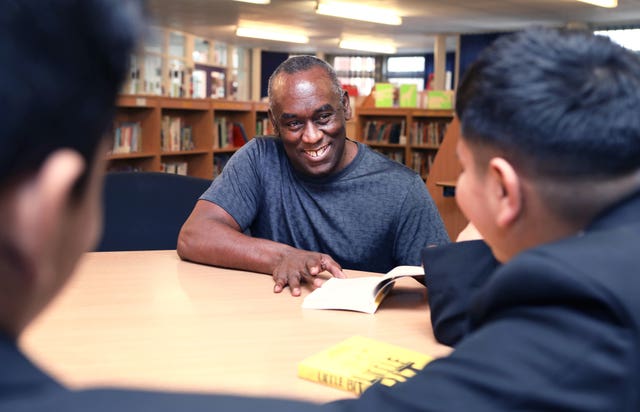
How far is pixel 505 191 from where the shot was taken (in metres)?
0.75

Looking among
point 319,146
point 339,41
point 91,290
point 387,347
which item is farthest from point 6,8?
point 339,41

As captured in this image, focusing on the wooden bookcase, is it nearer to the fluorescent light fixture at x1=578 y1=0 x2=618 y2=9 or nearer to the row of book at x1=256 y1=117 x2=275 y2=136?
the row of book at x1=256 y1=117 x2=275 y2=136

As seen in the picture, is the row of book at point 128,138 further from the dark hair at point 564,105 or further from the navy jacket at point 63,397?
the navy jacket at point 63,397

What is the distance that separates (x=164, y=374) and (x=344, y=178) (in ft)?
3.97

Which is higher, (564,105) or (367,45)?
(367,45)

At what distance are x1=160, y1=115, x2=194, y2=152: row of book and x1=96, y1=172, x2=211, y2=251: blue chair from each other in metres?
3.46

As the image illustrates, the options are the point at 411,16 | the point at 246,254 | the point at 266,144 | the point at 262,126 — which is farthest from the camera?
the point at 411,16

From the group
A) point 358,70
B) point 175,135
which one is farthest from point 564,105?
point 358,70

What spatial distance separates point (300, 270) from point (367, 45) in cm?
1465

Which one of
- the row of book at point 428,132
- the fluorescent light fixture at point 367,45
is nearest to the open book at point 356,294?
the row of book at point 428,132

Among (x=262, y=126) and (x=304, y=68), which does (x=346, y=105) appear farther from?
(x=262, y=126)

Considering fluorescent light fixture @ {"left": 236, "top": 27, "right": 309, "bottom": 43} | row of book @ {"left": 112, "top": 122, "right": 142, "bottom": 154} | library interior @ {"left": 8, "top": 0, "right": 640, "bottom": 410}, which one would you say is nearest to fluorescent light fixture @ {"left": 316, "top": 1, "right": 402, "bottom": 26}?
fluorescent light fixture @ {"left": 236, "top": 27, "right": 309, "bottom": 43}

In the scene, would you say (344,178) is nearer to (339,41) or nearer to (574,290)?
(574,290)

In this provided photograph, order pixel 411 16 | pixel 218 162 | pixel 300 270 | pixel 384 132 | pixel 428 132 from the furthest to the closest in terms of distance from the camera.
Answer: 1. pixel 411 16
2. pixel 384 132
3. pixel 428 132
4. pixel 218 162
5. pixel 300 270
